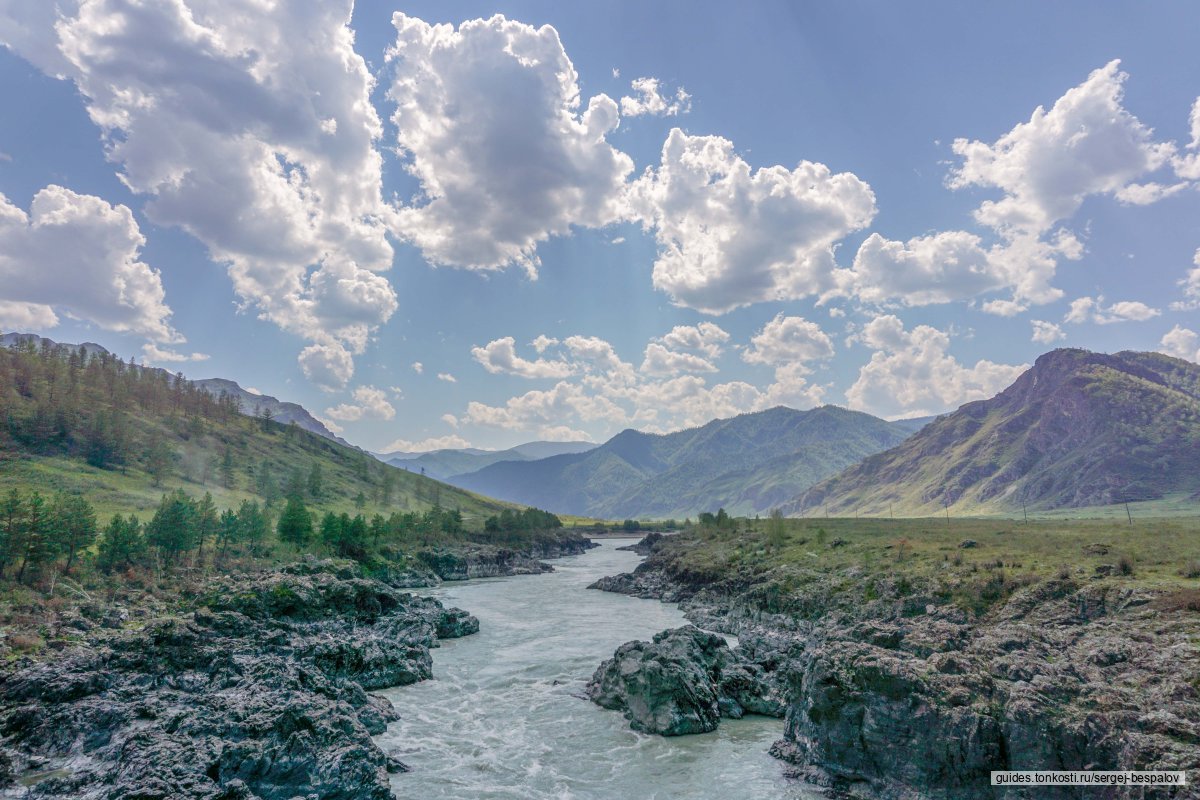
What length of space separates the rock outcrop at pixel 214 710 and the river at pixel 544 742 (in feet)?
9.35

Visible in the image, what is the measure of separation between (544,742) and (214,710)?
16.7 m

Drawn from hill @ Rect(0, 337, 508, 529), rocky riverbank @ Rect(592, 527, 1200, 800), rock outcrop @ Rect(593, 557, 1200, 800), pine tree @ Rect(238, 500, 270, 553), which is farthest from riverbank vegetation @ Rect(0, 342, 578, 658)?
rock outcrop @ Rect(593, 557, 1200, 800)

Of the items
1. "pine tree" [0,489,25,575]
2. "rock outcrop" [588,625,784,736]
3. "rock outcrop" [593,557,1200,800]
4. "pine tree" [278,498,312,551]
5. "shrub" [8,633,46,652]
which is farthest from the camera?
"pine tree" [278,498,312,551]

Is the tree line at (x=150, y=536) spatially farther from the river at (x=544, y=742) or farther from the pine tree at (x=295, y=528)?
the river at (x=544, y=742)

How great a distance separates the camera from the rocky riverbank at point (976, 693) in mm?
20328

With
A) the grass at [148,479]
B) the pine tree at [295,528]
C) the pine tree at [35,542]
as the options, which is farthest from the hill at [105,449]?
the pine tree at [35,542]

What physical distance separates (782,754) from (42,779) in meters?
33.5

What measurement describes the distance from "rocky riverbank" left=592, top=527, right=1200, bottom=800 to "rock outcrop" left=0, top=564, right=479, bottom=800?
17.2 m

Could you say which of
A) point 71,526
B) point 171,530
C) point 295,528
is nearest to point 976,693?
point 71,526

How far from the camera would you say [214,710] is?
24688mm

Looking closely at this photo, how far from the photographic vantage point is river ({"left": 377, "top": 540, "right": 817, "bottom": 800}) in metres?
25.7

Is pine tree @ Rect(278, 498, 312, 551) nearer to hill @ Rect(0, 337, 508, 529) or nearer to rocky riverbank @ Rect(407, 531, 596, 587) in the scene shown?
rocky riverbank @ Rect(407, 531, 596, 587)

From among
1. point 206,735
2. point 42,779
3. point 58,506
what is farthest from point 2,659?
point 58,506

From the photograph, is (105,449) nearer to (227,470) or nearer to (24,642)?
(227,470)
